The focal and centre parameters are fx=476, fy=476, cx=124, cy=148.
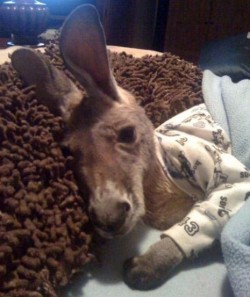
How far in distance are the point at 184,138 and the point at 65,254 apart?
1.22ft

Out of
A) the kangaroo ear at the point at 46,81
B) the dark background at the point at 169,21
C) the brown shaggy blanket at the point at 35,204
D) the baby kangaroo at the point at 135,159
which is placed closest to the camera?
the brown shaggy blanket at the point at 35,204

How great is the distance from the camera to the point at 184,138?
963mm

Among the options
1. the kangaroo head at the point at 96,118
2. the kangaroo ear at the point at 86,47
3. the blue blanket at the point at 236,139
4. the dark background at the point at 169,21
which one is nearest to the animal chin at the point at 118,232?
the kangaroo head at the point at 96,118

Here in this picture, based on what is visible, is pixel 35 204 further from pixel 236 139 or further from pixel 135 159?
pixel 236 139

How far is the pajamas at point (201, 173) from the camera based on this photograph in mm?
829

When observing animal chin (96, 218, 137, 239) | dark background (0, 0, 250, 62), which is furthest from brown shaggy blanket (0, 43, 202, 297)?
dark background (0, 0, 250, 62)

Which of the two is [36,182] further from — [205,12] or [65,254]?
[205,12]

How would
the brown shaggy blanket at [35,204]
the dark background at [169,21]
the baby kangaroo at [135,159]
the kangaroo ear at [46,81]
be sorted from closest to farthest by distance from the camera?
the brown shaggy blanket at [35,204]
the baby kangaroo at [135,159]
the kangaroo ear at [46,81]
the dark background at [169,21]

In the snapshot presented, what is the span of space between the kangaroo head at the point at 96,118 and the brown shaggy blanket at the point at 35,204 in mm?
34

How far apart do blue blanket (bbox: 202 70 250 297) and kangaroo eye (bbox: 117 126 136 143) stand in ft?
0.76

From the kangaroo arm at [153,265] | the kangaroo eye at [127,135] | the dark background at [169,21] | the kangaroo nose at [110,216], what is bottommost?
the dark background at [169,21]

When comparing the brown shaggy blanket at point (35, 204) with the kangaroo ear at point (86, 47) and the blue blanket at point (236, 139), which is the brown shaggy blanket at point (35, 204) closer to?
the kangaroo ear at point (86, 47)

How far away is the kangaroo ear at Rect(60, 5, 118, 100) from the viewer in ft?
2.89

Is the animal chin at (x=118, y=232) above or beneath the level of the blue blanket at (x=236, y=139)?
beneath
